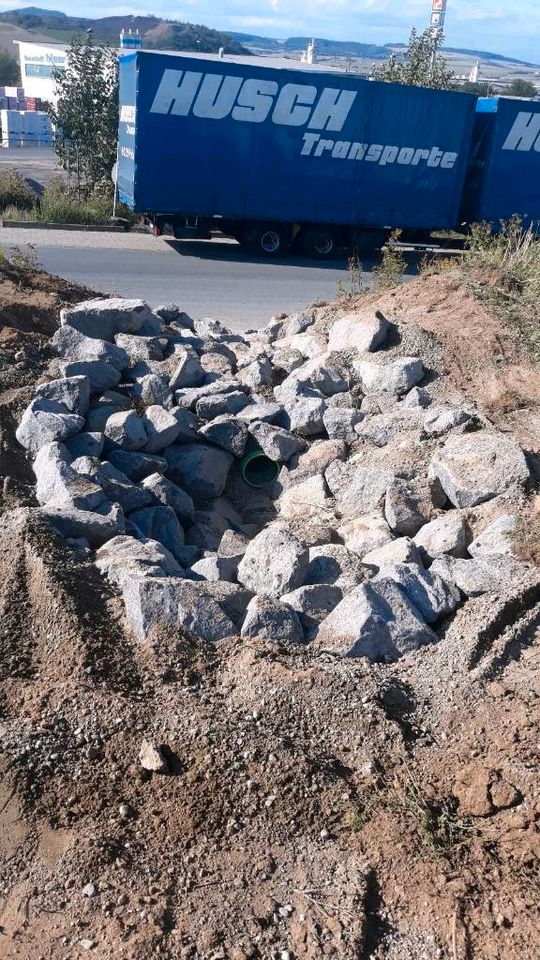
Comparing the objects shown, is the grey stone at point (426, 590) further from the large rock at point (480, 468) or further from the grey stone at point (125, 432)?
the grey stone at point (125, 432)

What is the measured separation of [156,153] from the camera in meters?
15.3

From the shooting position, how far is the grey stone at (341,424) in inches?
278

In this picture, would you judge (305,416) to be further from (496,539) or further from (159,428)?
(496,539)

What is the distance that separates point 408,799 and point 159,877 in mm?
1053

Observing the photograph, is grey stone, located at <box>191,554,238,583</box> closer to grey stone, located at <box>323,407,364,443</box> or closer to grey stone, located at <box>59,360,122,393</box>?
grey stone, located at <box>323,407,364,443</box>

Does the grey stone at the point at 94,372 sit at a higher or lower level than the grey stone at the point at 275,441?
higher

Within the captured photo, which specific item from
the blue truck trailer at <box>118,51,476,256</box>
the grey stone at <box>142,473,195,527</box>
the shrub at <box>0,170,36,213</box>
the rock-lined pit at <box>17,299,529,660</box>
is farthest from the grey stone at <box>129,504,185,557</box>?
the shrub at <box>0,170,36,213</box>

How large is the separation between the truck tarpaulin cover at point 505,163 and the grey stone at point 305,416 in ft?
40.9

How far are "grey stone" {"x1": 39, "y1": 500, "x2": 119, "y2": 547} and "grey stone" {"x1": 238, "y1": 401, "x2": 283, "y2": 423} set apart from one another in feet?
7.35

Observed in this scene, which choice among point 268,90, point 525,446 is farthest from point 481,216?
point 525,446

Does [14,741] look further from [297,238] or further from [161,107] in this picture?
[297,238]

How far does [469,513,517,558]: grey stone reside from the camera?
16.8 ft

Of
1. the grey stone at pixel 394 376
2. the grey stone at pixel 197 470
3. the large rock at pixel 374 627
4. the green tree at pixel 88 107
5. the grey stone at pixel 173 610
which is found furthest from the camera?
the green tree at pixel 88 107

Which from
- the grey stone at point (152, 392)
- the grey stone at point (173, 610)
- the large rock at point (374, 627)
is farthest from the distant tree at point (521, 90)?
the grey stone at point (173, 610)
